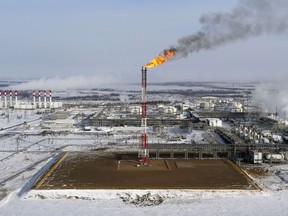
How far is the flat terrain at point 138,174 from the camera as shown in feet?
51.9

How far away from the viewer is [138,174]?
1762cm

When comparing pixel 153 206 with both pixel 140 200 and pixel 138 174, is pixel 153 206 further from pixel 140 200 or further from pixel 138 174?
pixel 138 174

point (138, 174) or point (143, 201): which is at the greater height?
point (138, 174)

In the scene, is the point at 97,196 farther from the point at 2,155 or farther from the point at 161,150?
the point at 2,155

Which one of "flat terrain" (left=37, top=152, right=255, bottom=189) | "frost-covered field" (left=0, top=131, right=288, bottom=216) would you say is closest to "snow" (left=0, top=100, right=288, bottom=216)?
"frost-covered field" (left=0, top=131, right=288, bottom=216)

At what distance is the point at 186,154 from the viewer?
21.5 metres

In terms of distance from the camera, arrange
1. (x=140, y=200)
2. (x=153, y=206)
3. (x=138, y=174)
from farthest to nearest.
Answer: (x=138, y=174) < (x=140, y=200) < (x=153, y=206)

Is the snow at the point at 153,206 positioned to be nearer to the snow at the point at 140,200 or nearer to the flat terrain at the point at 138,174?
the snow at the point at 140,200

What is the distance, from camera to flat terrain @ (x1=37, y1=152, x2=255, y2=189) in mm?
15812

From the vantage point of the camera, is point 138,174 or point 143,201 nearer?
point 143,201

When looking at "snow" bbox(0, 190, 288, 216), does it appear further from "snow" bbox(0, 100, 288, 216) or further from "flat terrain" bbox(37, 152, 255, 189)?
"flat terrain" bbox(37, 152, 255, 189)

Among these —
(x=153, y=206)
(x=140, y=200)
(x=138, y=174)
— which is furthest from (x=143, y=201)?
(x=138, y=174)

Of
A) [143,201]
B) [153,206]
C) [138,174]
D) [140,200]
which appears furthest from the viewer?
[138,174]

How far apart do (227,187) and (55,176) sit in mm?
7036
